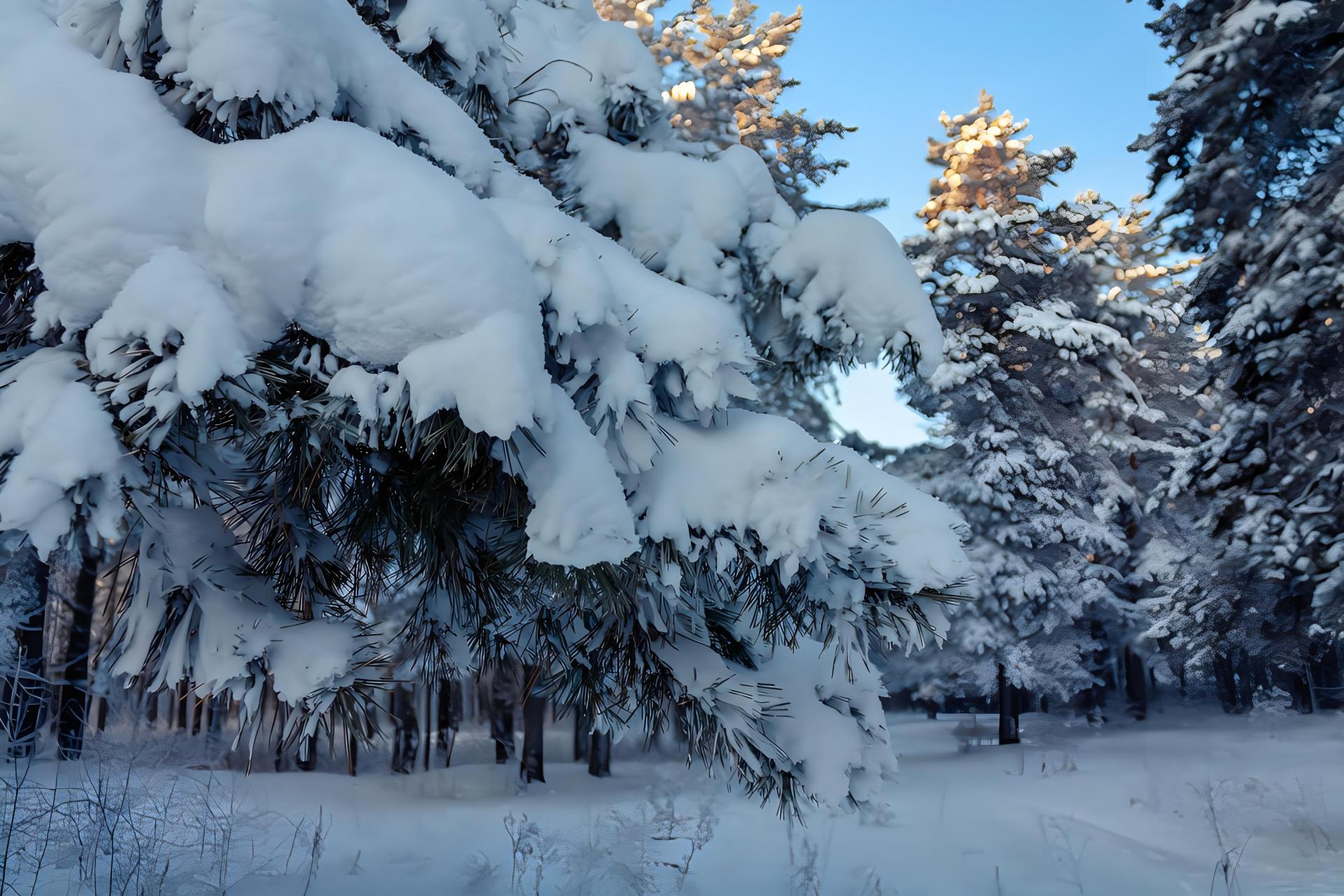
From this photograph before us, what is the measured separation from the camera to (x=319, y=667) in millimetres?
2824

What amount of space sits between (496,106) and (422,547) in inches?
80.7

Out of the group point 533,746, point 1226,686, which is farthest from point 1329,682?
point 533,746

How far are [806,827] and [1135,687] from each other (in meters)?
19.6

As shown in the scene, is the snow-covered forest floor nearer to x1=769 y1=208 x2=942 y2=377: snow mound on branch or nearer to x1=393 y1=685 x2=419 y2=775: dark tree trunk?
x1=393 y1=685 x2=419 y2=775: dark tree trunk

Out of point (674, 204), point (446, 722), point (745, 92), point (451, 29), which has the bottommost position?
point (446, 722)

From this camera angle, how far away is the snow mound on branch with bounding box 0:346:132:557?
6.86ft

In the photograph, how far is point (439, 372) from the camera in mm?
2332

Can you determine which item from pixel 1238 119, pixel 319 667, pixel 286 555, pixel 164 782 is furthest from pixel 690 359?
pixel 1238 119

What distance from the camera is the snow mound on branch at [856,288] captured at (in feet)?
12.7

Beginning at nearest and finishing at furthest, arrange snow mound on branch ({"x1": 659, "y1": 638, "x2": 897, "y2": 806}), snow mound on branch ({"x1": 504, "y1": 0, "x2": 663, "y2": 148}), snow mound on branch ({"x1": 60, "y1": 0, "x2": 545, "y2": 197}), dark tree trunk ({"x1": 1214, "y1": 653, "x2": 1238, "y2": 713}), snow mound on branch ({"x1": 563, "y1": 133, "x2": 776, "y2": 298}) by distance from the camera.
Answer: snow mound on branch ({"x1": 60, "y1": 0, "x2": 545, "y2": 197}), snow mound on branch ({"x1": 659, "y1": 638, "x2": 897, "y2": 806}), snow mound on branch ({"x1": 563, "y1": 133, "x2": 776, "y2": 298}), snow mound on branch ({"x1": 504, "y1": 0, "x2": 663, "y2": 148}), dark tree trunk ({"x1": 1214, "y1": 653, "x2": 1238, "y2": 713})

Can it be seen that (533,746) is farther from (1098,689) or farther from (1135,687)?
(1135,687)

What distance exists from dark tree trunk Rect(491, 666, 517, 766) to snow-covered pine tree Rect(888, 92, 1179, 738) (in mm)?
8225

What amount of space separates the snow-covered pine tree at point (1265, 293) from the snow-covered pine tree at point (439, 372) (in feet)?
23.2

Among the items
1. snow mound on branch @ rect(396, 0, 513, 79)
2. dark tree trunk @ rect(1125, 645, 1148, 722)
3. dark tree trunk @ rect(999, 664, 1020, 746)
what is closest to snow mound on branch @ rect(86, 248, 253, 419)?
snow mound on branch @ rect(396, 0, 513, 79)
